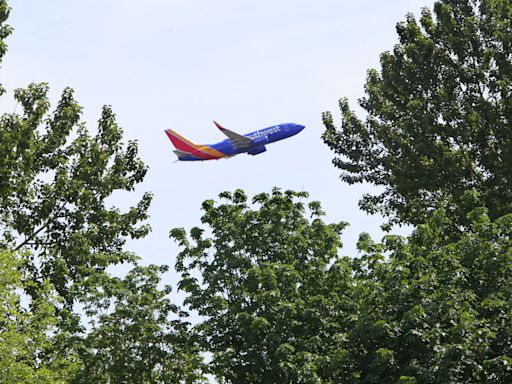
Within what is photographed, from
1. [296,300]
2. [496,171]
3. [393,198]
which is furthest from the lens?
[393,198]

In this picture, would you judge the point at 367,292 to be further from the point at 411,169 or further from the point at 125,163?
the point at 125,163

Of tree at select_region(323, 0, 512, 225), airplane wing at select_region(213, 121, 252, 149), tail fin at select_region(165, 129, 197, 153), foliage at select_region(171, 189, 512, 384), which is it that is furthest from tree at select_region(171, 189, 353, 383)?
tail fin at select_region(165, 129, 197, 153)

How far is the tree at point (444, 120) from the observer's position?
4384cm

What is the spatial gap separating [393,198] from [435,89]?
5337 mm

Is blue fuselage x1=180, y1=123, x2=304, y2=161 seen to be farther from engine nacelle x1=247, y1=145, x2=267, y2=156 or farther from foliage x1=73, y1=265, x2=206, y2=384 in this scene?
foliage x1=73, y1=265, x2=206, y2=384

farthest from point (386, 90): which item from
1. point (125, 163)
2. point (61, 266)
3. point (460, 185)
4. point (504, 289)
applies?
point (504, 289)

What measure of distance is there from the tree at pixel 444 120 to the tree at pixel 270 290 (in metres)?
9.68

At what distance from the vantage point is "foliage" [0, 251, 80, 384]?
33.9m

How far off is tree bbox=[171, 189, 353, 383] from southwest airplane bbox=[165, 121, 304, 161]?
22927mm

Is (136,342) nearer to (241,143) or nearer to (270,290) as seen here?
(270,290)

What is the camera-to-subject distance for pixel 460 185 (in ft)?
145

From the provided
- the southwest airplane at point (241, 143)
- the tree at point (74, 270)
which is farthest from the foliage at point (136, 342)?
the southwest airplane at point (241, 143)

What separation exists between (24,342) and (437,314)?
1459 cm

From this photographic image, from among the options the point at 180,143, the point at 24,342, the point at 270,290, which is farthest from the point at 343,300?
the point at 180,143
